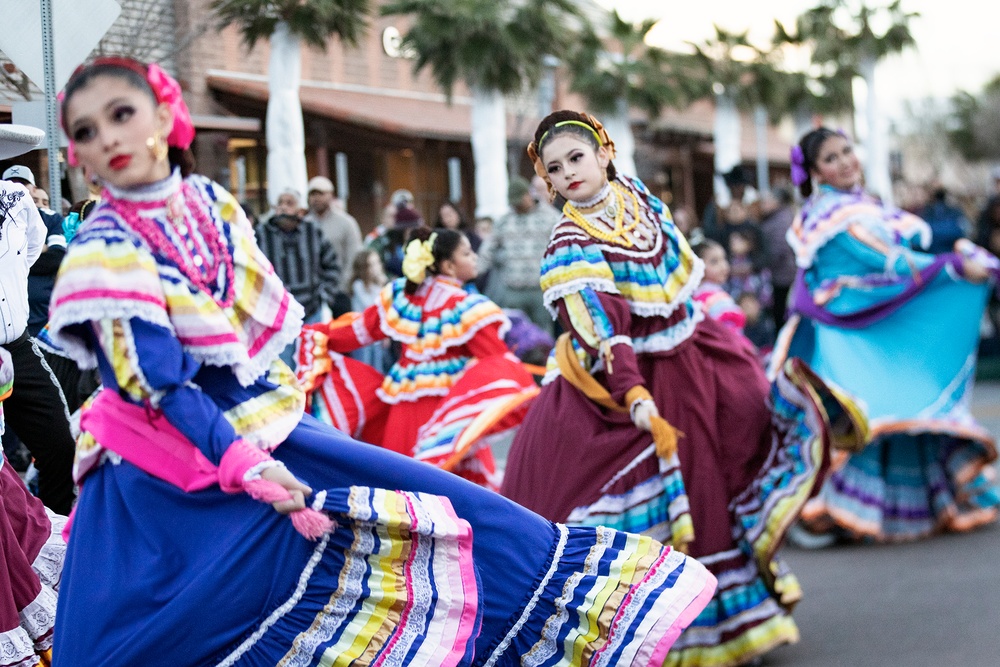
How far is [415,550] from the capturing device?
121 inches

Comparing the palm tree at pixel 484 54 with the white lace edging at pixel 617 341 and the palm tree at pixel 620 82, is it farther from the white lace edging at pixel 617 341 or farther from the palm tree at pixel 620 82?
the white lace edging at pixel 617 341

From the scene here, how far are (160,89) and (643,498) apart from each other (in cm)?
221

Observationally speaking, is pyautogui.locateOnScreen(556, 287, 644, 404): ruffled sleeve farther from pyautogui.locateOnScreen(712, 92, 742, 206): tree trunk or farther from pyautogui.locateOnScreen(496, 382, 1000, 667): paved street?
pyautogui.locateOnScreen(712, 92, 742, 206): tree trunk

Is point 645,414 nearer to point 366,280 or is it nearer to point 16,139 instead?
point 16,139

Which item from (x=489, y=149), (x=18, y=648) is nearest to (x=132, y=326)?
(x=18, y=648)

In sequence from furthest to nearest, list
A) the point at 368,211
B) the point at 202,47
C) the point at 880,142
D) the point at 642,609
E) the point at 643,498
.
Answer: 1. the point at 880,142
2. the point at 368,211
3. the point at 202,47
4. the point at 643,498
5. the point at 642,609

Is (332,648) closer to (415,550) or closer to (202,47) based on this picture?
(415,550)

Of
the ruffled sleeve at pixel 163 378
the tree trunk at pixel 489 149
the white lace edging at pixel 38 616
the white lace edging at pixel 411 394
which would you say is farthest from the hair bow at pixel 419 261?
the tree trunk at pixel 489 149

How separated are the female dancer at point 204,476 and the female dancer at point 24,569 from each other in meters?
1.28

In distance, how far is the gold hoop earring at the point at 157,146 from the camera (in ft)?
9.80

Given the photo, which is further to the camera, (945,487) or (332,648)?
(945,487)

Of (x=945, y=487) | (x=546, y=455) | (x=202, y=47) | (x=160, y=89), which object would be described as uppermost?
(x=202, y=47)

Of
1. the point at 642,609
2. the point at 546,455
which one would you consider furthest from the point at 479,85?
the point at 642,609

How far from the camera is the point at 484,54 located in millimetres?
17828
